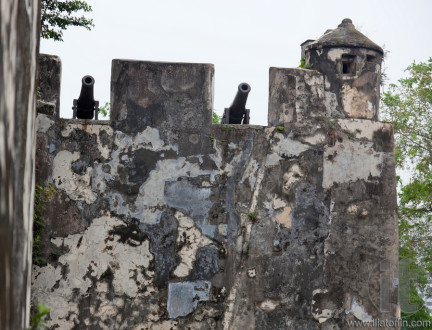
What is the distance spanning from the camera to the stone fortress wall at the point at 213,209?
225 inches

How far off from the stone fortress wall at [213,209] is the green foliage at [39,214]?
5 centimetres

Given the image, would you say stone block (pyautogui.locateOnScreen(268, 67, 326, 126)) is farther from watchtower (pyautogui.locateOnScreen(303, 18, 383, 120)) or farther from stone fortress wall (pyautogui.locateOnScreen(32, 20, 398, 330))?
watchtower (pyautogui.locateOnScreen(303, 18, 383, 120))

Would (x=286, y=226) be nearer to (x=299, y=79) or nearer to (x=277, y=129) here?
(x=277, y=129)

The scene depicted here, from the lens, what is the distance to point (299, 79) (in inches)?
242

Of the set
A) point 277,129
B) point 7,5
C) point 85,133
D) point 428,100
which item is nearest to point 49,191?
point 85,133

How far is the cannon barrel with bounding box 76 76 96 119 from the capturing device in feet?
19.4

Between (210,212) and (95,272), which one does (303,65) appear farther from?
(95,272)

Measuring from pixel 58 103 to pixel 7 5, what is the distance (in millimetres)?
3519

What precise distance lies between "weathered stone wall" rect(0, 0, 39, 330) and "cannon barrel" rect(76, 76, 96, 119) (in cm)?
267

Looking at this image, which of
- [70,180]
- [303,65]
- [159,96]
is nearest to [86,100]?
[159,96]

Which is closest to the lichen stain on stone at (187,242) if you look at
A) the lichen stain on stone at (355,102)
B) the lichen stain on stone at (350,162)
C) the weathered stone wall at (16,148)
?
the lichen stain on stone at (350,162)

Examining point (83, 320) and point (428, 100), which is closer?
point (83, 320)

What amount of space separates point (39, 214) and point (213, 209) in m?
1.30

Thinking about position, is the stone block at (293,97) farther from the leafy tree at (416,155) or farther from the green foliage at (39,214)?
the leafy tree at (416,155)
